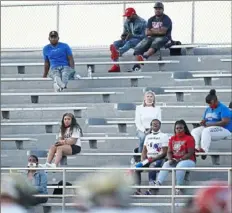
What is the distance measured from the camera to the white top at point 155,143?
50.9 ft

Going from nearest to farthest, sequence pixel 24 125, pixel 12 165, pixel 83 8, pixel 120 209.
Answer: pixel 120 209 < pixel 12 165 < pixel 24 125 < pixel 83 8

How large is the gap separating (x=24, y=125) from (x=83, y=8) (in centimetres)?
358

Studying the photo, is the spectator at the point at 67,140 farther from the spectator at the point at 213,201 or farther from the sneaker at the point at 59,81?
the spectator at the point at 213,201

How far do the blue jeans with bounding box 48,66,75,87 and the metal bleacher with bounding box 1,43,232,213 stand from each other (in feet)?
0.75

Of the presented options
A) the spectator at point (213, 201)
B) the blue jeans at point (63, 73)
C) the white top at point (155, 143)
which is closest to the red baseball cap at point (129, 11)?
the blue jeans at point (63, 73)

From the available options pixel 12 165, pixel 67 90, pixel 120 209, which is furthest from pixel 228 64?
pixel 120 209

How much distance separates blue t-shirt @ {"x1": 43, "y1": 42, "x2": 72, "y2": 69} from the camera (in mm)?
18734

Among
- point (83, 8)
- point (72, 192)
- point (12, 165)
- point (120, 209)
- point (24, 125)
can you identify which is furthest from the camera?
point (83, 8)

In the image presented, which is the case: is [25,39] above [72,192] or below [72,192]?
above

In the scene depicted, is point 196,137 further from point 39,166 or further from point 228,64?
point 228,64

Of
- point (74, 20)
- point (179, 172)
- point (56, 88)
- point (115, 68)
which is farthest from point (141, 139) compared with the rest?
point (74, 20)

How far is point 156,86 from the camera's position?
18859mm

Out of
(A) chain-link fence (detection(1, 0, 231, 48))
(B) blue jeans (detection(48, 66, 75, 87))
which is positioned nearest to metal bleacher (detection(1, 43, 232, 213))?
(B) blue jeans (detection(48, 66, 75, 87))

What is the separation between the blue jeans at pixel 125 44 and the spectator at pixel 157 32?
23 centimetres
